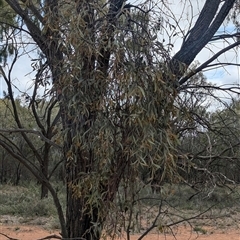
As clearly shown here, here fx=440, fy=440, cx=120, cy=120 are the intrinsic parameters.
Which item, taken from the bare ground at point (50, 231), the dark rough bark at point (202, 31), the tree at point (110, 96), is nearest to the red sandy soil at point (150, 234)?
the bare ground at point (50, 231)

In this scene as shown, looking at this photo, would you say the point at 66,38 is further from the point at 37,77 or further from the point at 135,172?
the point at 135,172

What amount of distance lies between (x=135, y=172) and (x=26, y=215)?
10.4 meters

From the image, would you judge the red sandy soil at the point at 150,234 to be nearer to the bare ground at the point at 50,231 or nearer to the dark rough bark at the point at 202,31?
the bare ground at the point at 50,231

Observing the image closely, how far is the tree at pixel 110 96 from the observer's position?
249 centimetres

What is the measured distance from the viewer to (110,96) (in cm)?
262

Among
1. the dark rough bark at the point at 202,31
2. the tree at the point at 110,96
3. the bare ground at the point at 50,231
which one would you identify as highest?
the dark rough bark at the point at 202,31

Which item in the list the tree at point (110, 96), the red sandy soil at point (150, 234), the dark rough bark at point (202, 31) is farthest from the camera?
the red sandy soil at point (150, 234)

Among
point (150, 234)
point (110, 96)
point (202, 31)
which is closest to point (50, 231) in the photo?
point (150, 234)

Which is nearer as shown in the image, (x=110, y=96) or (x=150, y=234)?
(x=110, y=96)

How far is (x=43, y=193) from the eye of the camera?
1373cm

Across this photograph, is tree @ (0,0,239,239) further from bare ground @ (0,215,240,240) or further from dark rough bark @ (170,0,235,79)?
bare ground @ (0,215,240,240)

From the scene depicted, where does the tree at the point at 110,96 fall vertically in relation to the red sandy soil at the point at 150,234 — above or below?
above

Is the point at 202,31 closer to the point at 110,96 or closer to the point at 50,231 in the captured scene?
the point at 110,96

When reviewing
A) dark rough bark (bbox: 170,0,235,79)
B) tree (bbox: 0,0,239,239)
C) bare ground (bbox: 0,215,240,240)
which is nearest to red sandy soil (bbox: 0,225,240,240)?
bare ground (bbox: 0,215,240,240)
